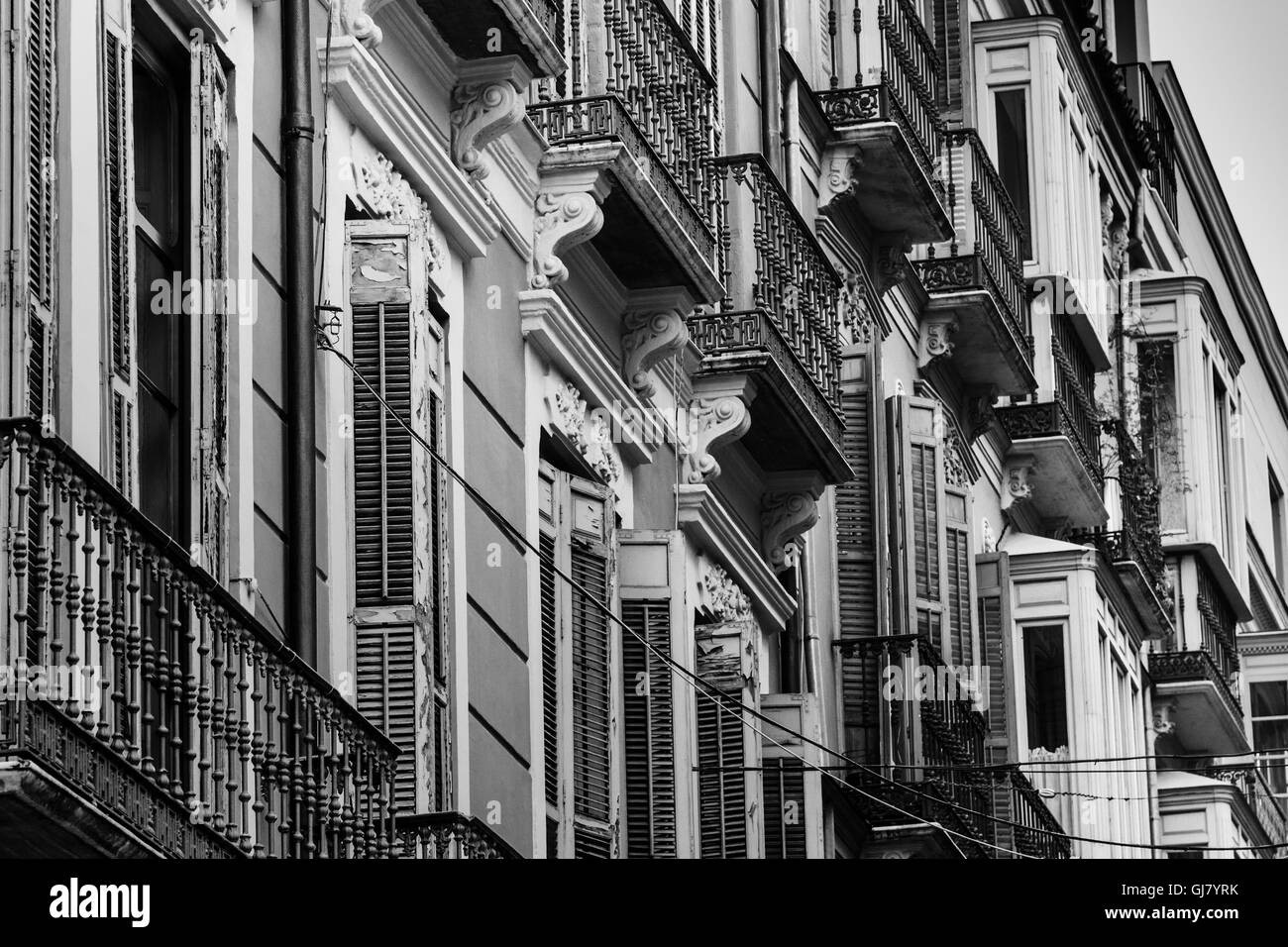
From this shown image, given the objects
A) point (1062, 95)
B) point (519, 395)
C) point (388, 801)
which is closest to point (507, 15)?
point (519, 395)

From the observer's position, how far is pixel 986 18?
29297mm

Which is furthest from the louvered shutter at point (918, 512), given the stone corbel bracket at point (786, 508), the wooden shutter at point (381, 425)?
the wooden shutter at point (381, 425)

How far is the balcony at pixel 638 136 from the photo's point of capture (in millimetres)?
16172

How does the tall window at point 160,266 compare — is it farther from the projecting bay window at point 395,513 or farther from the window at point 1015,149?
the window at point 1015,149

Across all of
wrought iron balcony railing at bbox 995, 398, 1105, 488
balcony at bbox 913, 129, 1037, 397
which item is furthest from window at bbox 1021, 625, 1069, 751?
balcony at bbox 913, 129, 1037, 397

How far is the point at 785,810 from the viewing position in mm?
18969

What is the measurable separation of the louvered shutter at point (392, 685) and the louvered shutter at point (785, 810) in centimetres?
595

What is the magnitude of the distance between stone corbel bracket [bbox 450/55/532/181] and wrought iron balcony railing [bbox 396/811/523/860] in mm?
3399

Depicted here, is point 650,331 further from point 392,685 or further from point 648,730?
point 392,685

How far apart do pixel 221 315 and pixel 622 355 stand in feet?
18.1

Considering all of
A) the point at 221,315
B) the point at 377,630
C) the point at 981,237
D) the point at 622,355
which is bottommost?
the point at 377,630

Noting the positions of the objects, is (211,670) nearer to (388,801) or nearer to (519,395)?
(388,801)

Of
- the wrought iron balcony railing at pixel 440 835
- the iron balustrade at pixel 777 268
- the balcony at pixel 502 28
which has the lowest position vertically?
the wrought iron balcony railing at pixel 440 835

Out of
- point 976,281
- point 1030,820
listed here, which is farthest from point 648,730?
point 976,281
